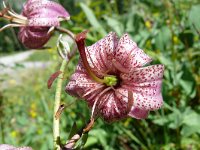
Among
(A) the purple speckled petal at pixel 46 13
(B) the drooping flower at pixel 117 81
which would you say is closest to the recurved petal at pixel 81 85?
(B) the drooping flower at pixel 117 81

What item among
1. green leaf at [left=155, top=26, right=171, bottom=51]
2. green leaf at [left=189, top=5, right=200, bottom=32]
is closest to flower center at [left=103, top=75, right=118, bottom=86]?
green leaf at [left=189, top=5, right=200, bottom=32]

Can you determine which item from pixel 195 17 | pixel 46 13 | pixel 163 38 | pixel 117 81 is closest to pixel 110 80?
pixel 117 81

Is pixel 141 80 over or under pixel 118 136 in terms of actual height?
over

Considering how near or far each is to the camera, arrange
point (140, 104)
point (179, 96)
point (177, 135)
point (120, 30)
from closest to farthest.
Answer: point (140, 104) < point (177, 135) < point (179, 96) < point (120, 30)

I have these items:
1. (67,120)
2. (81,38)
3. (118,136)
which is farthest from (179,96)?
(81,38)

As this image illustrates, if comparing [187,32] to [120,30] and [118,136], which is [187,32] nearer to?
[120,30]

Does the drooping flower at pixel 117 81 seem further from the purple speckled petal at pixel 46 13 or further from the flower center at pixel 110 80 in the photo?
the purple speckled petal at pixel 46 13
